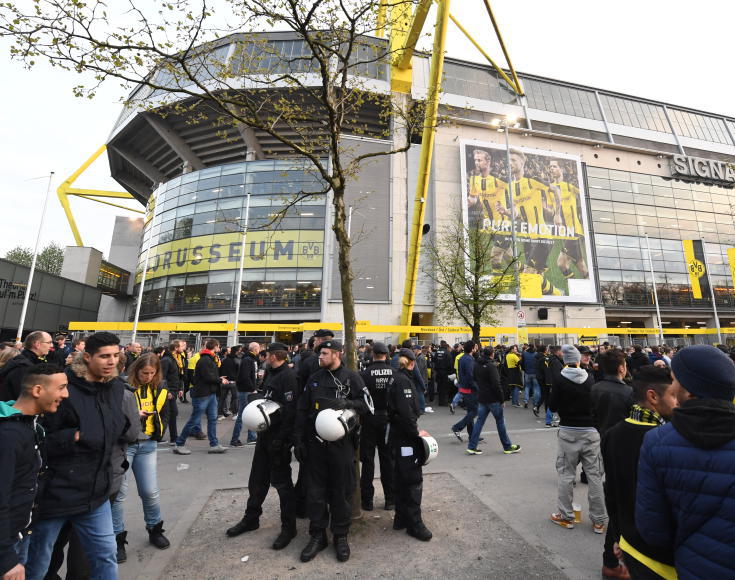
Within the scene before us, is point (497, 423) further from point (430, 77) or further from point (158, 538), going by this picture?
point (430, 77)

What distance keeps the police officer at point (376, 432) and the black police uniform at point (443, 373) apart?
748 cm

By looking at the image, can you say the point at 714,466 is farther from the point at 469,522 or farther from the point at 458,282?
the point at 458,282

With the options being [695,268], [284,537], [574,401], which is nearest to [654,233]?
[695,268]

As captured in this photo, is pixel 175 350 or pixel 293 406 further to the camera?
pixel 175 350

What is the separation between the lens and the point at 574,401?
404 cm

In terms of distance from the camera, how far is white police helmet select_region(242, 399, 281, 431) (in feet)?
11.7

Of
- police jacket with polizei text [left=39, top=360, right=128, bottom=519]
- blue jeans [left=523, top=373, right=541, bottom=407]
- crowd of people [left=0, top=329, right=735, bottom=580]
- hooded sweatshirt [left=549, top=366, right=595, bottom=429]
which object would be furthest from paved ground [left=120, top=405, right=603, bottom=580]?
blue jeans [left=523, top=373, right=541, bottom=407]

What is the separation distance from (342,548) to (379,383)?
1.75 metres

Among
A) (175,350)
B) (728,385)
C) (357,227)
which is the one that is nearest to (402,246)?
(357,227)

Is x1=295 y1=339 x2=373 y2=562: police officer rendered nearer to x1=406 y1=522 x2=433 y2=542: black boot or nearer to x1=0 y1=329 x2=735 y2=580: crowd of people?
x1=0 y1=329 x2=735 y2=580: crowd of people

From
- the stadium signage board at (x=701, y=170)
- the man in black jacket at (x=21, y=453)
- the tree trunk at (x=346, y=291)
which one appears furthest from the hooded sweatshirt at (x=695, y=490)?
the stadium signage board at (x=701, y=170)

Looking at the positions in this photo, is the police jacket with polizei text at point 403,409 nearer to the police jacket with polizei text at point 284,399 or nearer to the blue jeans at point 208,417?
the police jacket with polizei text at point 284,399

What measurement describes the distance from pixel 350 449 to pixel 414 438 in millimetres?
782

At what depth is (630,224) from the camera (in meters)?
34.1
